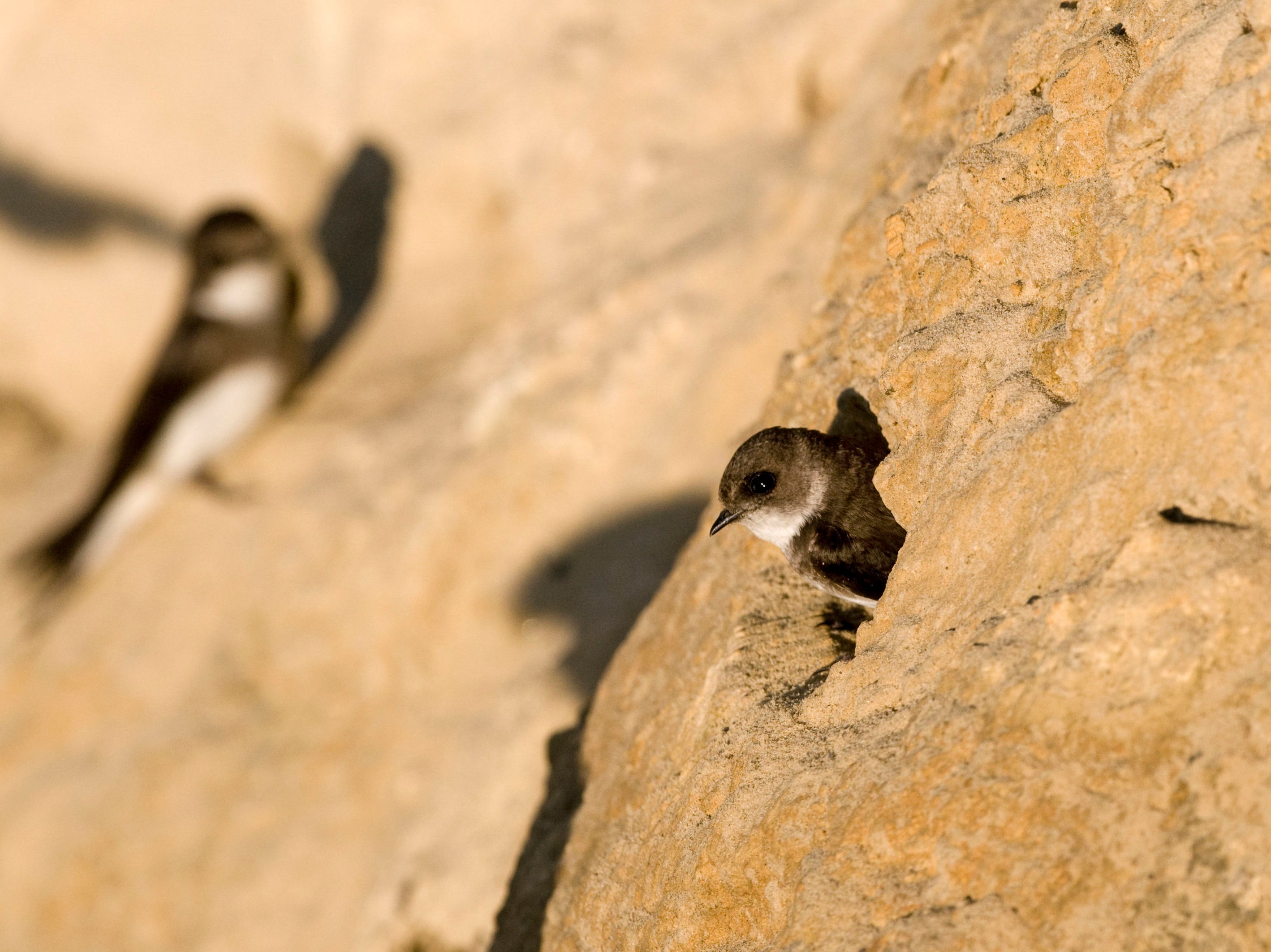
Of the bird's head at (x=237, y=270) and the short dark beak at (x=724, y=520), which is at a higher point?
the bird's head at (x=237, y=270)

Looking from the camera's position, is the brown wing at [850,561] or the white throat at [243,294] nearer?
the brown wing at [850,561]

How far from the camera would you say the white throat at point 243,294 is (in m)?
7.72

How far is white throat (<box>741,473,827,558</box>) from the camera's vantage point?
3152mm

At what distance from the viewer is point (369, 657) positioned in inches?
234

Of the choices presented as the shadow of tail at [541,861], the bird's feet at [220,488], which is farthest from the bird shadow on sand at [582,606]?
the bird's feet at [220,488]

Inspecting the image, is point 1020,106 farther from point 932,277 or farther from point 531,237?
point 531,237

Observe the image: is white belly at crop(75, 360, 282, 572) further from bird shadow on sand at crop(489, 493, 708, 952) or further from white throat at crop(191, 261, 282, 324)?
bird shadow on sand at crop(489, 493, 708, 952)

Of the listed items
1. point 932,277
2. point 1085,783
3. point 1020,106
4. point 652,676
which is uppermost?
point 1020,106

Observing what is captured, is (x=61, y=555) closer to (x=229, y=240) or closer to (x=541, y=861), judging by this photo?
(x=229, y=240)

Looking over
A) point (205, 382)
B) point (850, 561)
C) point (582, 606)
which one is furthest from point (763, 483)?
point (205, 382)

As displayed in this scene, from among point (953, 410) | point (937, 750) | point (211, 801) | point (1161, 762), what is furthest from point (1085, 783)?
point (211, 801)

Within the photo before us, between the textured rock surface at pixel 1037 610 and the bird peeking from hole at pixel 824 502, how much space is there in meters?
0.16

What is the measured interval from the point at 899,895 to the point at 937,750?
0.86 feet

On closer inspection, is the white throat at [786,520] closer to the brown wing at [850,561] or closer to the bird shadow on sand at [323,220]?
the brown wing at [850,561]
